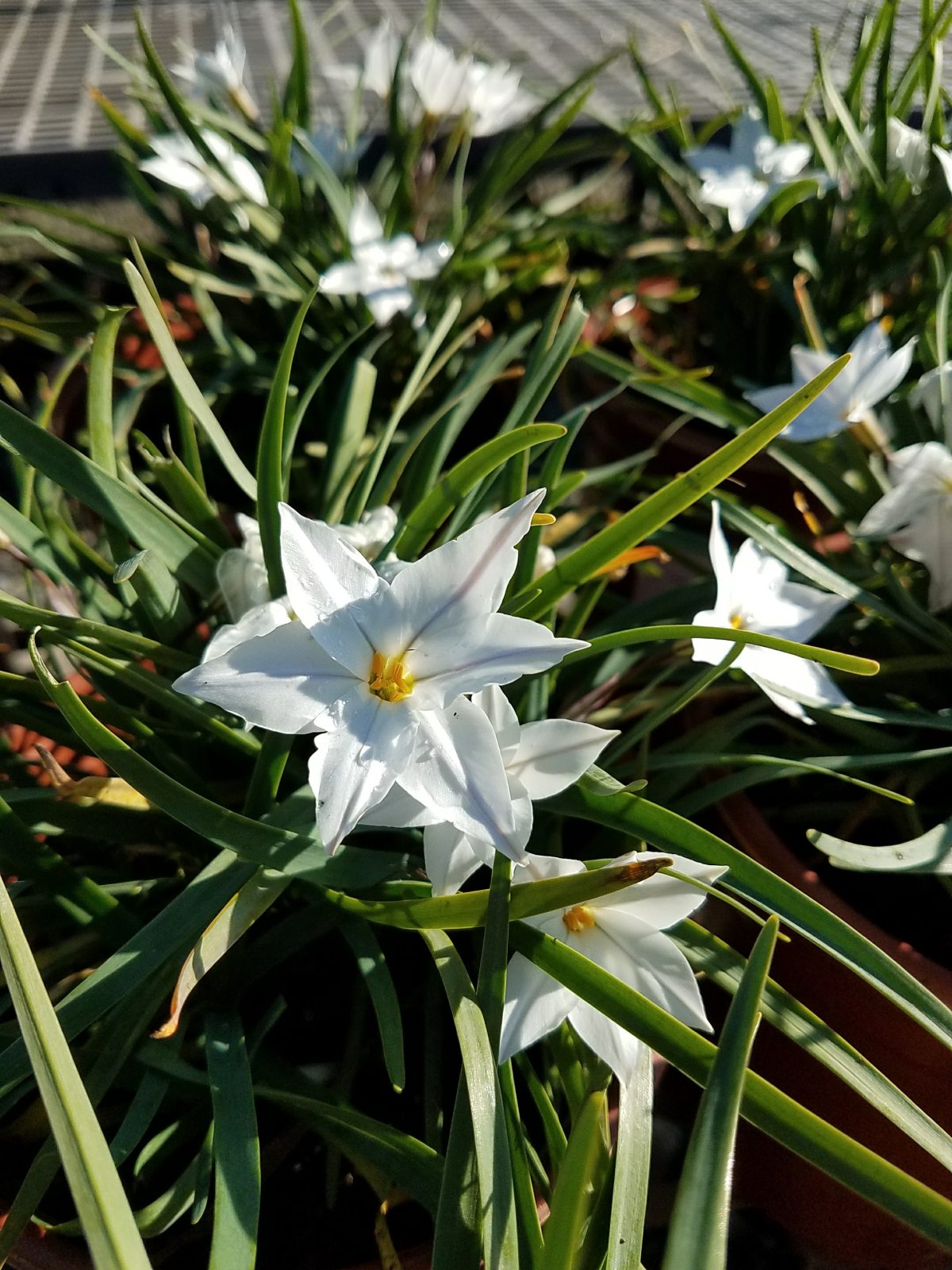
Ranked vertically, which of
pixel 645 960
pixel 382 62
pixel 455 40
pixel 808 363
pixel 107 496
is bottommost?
pixel 645 960

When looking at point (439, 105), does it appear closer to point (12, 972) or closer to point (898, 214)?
point (898, 214)

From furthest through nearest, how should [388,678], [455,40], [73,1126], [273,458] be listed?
[455,40] < [273,458] < [388,678] < [73,1126]

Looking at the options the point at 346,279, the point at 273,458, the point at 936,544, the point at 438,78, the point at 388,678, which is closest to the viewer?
the point at 388,678

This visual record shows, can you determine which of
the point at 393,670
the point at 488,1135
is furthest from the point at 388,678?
the point at 488,1135

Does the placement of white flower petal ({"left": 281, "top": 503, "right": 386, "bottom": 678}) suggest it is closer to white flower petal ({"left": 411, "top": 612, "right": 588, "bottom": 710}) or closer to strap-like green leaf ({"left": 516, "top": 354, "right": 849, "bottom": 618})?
white flower petal ({"left": 411, "top": 612, "right": 588, "bottom": 710})

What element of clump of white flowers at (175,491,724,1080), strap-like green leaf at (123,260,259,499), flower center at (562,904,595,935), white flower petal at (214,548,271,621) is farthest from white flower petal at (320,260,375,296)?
flower center at (562,904,595,935)

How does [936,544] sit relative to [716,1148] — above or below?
above

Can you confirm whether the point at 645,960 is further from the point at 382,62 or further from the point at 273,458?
the point at 382,62
